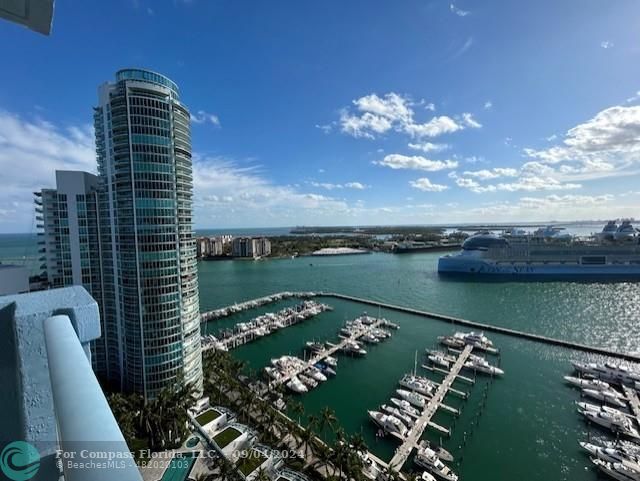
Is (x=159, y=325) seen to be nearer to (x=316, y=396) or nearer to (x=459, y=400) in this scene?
(x=316, y=396)

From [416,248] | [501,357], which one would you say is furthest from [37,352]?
[416,248]

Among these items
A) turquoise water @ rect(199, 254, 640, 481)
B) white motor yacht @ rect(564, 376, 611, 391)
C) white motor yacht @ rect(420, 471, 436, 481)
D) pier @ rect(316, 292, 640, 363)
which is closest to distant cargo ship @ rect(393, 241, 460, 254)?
turquoise water @ rect(199, 254, 640, 481)

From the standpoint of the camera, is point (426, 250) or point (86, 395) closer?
point (86, 395)

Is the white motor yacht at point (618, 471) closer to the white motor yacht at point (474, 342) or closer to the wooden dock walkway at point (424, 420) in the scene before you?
the wooden dock walkway at point (424, 420)

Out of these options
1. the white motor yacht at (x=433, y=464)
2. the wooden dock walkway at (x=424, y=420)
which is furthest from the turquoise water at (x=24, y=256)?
the white motor yacht at (x=433, y=464)

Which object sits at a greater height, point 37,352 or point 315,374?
point 37,352

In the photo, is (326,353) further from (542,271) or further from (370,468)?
(542,271)

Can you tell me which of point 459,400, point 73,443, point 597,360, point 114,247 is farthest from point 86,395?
point 597,360
